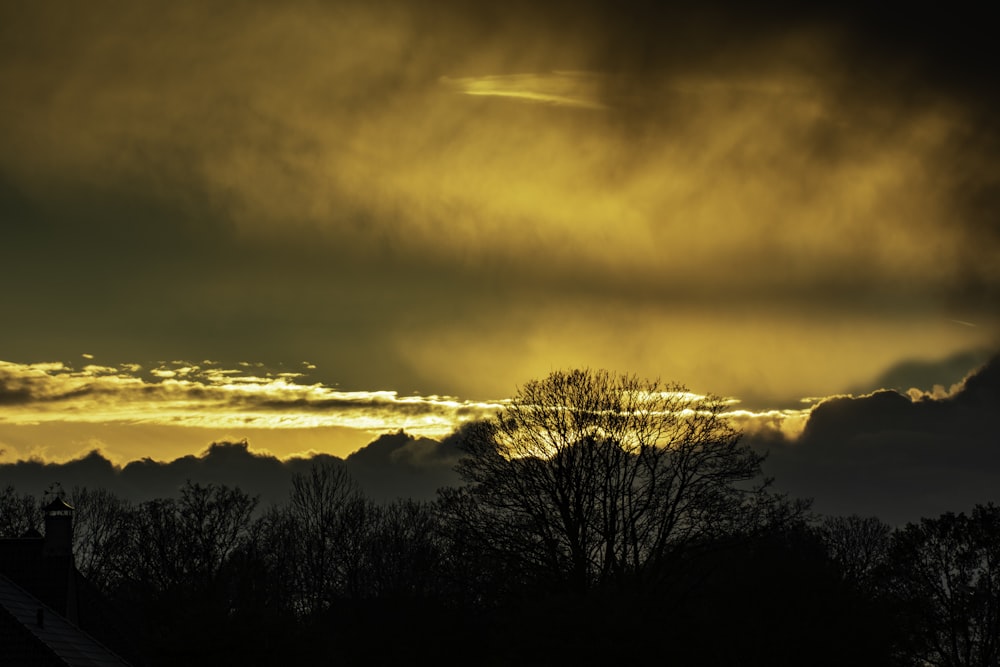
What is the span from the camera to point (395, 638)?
7156 cm

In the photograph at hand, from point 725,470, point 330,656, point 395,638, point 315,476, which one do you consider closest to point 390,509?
point 315,476

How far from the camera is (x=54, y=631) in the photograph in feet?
174

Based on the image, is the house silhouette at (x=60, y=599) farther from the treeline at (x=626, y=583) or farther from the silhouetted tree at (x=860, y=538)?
the silhouetted tree at (x=860, y=538)

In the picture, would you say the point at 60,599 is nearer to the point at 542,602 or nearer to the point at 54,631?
the point at 54,631

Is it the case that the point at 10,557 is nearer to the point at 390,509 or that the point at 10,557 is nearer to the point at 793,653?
the point at 793,653

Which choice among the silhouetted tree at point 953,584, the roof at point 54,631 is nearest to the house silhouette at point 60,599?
the roof at point 54,631

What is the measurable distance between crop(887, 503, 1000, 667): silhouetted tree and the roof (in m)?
41.5

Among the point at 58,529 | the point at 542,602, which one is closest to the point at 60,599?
the point at 58,529

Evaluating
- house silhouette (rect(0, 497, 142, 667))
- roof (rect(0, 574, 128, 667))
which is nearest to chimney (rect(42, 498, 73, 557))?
house silhouette (rect(0, 497, 142, 667))

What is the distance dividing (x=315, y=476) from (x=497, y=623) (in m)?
61.4

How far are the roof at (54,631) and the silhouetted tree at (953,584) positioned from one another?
41546 millimetres

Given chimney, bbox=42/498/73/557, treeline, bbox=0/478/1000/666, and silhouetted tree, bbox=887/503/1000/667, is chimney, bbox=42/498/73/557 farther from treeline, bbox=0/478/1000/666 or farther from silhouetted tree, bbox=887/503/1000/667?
silhouetted tree, bbox=887/503/1000/667

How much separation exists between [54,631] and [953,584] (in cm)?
5163

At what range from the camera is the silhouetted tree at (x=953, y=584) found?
67.4 metres
